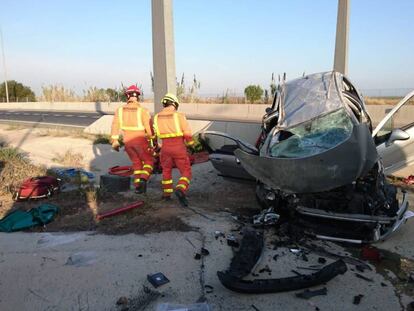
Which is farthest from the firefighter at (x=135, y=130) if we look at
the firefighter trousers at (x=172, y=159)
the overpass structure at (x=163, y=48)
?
the overpass structure at (x=163, y=48)

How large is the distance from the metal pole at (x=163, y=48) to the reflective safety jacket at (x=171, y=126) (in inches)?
121

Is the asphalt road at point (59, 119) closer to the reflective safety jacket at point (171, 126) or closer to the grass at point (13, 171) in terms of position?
the grass at point (13, 171)

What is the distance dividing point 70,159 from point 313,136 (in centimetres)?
656

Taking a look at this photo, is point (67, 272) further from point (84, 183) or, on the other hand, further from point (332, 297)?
point (84, 183)

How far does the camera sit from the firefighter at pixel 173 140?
6164mm

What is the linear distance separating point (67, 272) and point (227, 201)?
10.5 feet

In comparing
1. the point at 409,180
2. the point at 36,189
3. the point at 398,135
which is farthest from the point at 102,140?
the point at 398,135

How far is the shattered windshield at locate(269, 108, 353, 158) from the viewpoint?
463 centimetres

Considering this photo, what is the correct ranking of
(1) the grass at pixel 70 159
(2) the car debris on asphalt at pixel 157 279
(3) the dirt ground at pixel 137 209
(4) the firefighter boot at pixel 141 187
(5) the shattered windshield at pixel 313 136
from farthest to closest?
1. (1) the grass at pixel 70 159
2. (4) the firefighter boot at pixel 141 187
3. (3) the dirt ground at pixel 137 209
4. (5) the shattered windshield at pixel 313 136
5. (2) the car debris on asphalt at pixel 157 279

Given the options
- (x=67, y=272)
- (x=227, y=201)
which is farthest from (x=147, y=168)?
(x=67, y=272)

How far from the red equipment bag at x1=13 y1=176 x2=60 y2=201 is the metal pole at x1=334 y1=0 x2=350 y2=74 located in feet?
44.3

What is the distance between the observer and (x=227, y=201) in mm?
6480

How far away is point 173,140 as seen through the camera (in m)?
6.22

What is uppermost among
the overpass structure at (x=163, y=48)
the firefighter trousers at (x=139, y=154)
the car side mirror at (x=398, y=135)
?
the overpass structure at (x=163, y=48)
